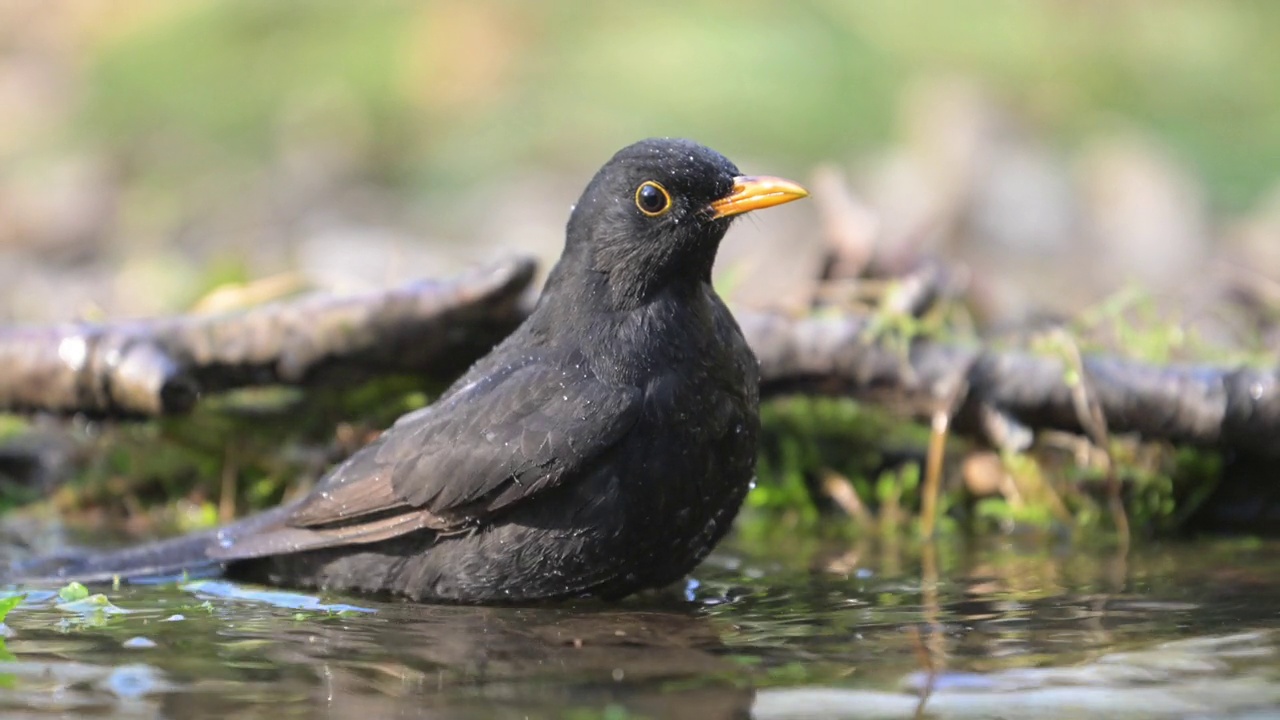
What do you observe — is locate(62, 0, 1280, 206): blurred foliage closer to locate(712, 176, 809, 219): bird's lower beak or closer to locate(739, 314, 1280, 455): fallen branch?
locate(739, 314, 1280, 455): fallen branch

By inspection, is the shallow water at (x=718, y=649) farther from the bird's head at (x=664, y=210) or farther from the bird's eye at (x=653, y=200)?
the bird's eye at (x=653, y=200)

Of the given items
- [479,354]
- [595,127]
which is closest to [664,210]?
[479,354]

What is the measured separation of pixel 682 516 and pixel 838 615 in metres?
0.57

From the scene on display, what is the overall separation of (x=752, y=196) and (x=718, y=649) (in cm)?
164

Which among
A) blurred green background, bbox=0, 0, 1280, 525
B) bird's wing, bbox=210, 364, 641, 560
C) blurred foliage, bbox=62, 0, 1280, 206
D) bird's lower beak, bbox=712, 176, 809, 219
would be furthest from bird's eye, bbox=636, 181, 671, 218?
blurred foliage, bbox=62, 0, 1280, 206

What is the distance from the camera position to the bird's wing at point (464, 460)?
491cm

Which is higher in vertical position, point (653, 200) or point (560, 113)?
point (560, 113)

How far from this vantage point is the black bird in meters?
4.90

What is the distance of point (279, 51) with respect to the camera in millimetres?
18266

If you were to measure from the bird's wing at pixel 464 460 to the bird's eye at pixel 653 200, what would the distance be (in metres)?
0.58

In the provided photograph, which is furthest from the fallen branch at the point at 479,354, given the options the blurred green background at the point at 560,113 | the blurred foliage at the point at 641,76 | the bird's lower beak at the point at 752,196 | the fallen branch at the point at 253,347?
the blurred foliage at the point at 641,76

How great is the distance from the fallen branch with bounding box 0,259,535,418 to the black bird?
2.40 ft

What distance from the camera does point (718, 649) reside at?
4.19m

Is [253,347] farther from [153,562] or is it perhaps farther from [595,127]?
[595,127]
